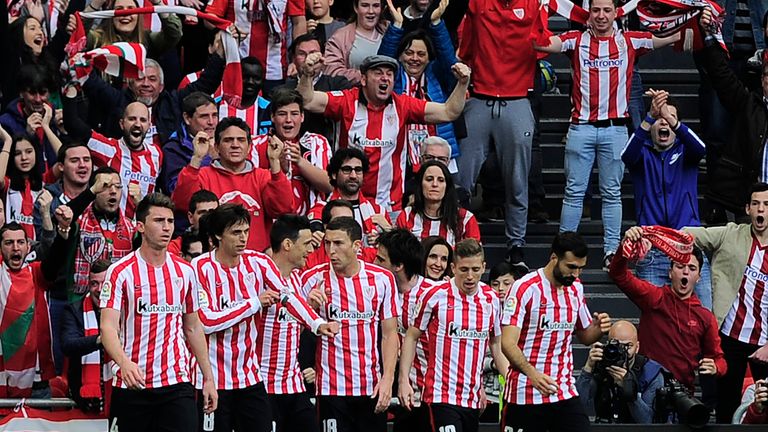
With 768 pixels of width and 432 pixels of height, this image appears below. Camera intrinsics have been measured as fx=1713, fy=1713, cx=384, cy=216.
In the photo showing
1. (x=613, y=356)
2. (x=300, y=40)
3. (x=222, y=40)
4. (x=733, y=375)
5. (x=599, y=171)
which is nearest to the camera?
(x=613, y=356)

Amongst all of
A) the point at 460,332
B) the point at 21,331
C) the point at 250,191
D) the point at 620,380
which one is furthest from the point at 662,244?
the point at 21,331

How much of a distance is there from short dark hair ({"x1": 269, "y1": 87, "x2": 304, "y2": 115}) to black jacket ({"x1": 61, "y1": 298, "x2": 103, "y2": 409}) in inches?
92.4

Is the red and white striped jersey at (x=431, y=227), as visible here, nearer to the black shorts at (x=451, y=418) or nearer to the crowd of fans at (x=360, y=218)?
the crowd of fans at (x=360, y=218)

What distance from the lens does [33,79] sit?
14.3 m

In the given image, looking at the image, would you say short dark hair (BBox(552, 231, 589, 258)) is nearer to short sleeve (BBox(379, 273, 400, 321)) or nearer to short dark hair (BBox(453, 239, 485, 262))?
short dark hair (BBox(453, 239, 485, 262))

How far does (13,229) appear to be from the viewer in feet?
42.1

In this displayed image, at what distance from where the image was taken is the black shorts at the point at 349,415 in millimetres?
11867

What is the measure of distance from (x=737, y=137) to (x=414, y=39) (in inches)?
117

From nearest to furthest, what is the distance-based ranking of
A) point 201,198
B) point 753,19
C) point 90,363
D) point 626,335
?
point 90,363, point 201,198, point 626,335, point 753,19

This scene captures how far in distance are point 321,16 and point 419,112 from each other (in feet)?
7.53

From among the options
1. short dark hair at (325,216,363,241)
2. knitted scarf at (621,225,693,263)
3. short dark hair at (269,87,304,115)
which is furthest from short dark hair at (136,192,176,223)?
knitted scarf at (621,225,693,263)

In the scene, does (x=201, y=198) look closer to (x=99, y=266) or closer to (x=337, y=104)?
(x=99, y=266)

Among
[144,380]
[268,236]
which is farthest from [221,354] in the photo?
[268,236]

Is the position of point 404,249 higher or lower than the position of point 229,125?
lower
